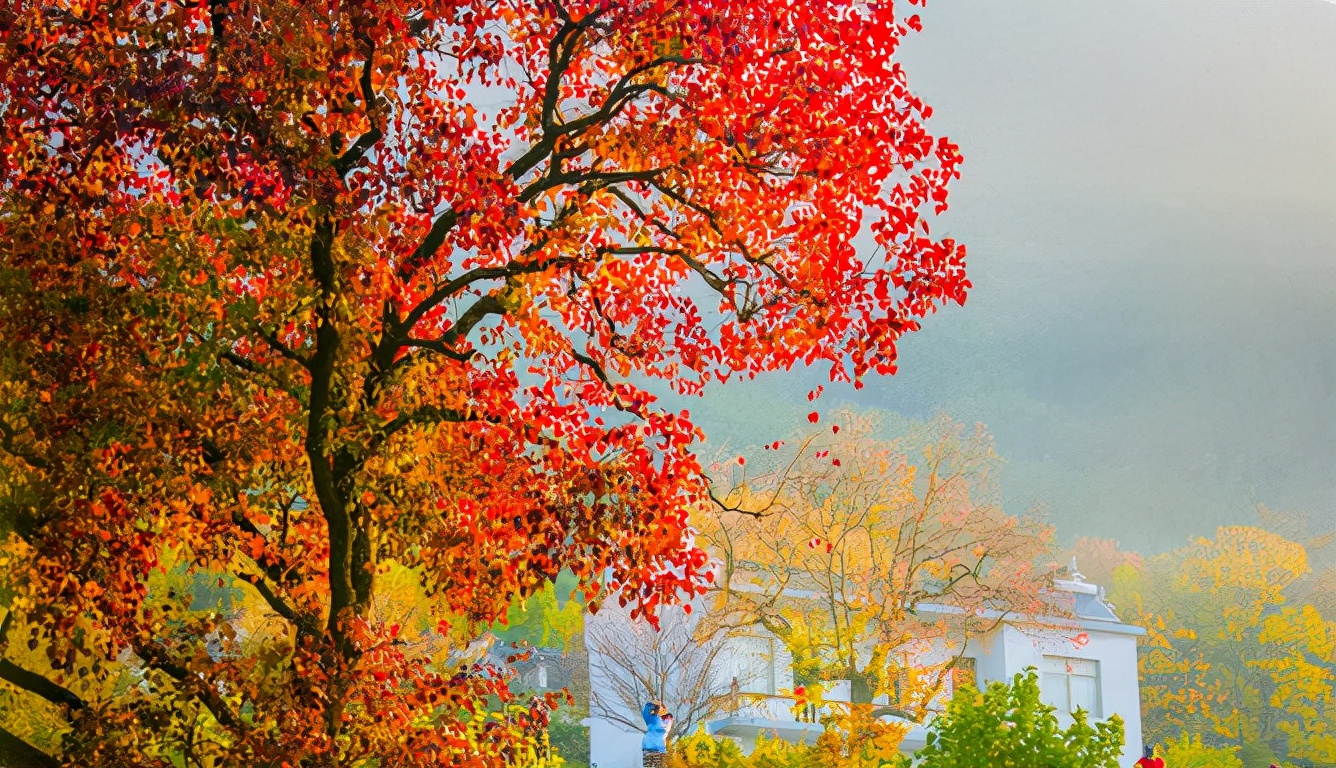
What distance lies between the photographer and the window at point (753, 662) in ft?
47.6

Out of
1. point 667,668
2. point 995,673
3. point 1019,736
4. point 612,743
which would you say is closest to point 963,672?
point 995,673

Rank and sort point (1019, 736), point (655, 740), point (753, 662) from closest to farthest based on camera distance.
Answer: point (1019, 736)
point (655, 740)
point (753, 662)

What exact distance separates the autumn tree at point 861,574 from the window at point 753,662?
407 millimetres

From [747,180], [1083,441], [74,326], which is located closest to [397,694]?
[74,326]

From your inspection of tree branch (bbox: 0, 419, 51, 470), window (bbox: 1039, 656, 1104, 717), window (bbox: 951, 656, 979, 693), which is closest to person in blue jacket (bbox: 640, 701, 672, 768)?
window (bbox: 951, 656, 979, 693)

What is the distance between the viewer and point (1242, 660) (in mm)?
20891

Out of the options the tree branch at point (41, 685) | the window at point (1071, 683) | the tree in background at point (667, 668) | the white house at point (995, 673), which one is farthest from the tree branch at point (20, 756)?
the window at point (1071, 683)

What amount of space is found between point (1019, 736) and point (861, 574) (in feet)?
25.5

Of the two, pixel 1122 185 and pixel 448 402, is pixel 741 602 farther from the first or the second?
pixel 1122 185

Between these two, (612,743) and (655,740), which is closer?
(655,740)

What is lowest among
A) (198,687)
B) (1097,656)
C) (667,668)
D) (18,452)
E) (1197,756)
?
(198,687)

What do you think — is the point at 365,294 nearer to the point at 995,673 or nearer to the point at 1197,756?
the point at 995,673

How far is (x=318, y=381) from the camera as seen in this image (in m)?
4.07

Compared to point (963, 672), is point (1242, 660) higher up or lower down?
higher up
